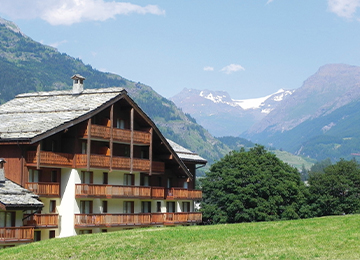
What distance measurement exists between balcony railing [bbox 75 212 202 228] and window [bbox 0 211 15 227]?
27.1 feet

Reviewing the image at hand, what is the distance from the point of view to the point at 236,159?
104 meters

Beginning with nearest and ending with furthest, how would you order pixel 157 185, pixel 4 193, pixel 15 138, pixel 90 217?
1. pixel 4 193
2. pixel 15 138
3. pixel 90 217
4. pixel 157 185

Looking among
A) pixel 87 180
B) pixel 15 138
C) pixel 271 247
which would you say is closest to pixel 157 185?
pixel 87 180

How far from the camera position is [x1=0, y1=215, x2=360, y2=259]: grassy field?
3803cm

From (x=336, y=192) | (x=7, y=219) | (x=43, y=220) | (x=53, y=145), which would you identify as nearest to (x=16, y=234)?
(x=7, y=219)

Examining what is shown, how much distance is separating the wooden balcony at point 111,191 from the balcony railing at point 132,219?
184cm

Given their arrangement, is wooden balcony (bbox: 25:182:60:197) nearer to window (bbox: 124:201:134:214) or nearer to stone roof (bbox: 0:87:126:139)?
stone roof (bbox: 0:87:126:139)

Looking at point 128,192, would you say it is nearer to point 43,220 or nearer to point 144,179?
point 144,179

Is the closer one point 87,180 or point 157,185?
point 87,180

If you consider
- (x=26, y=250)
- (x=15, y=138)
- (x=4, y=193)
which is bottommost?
(x=26, y=250)

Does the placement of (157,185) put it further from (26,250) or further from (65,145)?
(26,250)

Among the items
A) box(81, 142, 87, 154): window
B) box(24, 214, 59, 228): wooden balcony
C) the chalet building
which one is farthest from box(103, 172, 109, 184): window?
box(24, 214, 59, 228): wooden balcony

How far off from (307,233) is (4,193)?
22.6 m

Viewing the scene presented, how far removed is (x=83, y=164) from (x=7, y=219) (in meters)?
10.8
